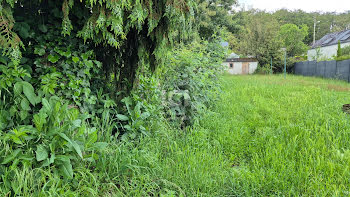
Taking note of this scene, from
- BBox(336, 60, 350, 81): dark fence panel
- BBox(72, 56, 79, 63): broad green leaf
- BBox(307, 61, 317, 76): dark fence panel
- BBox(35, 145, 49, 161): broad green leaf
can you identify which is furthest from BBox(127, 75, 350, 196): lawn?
BBox(307, 61, 317, 76): dark fence panel

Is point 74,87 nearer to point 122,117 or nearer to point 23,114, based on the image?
point 23,114

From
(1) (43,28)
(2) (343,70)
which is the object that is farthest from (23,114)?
(2) (343,70)

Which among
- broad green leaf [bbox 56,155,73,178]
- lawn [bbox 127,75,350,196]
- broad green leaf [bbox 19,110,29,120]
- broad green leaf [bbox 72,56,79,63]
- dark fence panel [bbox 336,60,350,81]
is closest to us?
broad green leaf [bbox 56,155,73,178]

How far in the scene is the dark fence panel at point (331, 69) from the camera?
1278cm

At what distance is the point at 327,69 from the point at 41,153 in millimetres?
16098

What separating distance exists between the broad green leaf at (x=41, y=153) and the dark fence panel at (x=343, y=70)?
43.9ft

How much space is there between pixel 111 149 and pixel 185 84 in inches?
82.9

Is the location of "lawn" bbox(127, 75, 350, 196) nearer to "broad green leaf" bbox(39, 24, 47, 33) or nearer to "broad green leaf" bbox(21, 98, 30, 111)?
"broad green leaf" bbox(21, 98, 30, 111)

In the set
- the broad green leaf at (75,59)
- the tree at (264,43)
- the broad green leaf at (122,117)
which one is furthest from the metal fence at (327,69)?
the broad green leaf at (75,59)

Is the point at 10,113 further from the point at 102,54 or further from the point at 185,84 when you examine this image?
the point at 185,84

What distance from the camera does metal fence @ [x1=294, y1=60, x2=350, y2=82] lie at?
11455 millimetres

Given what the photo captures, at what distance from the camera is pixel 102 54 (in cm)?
258

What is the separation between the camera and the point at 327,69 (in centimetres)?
1388

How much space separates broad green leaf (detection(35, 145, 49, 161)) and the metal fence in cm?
1329
